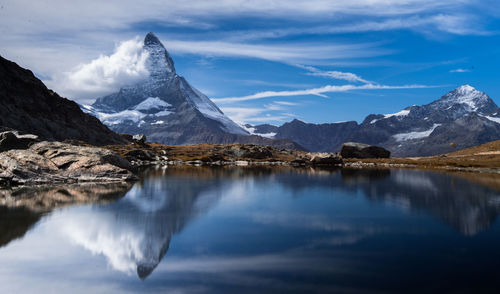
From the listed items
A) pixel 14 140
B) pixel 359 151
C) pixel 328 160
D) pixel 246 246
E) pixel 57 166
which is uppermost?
pixel 14 140

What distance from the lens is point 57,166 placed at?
44.8m

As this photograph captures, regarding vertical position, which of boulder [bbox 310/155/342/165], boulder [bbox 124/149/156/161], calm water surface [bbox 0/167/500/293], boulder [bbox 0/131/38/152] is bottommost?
calm water surface [bbox 0/167/500/293]

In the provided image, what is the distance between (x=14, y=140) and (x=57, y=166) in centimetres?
794

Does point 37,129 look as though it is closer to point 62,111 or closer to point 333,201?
point 62,111

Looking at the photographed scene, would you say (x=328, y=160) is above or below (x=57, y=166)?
below

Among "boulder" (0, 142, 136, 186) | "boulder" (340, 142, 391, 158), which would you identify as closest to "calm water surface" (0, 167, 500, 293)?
"boulder" (0, 142, 136, 186)

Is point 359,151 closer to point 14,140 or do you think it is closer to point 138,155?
point 138,155

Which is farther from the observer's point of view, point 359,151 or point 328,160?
point 359,151

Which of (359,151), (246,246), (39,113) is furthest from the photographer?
(359,151)

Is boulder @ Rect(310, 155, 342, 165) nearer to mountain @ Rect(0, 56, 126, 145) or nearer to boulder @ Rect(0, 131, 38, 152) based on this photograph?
boulder @ Rect(0, 131, 38, 152)

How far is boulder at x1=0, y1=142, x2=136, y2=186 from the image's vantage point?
4081 cm

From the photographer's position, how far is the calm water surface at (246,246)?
14.3 meters

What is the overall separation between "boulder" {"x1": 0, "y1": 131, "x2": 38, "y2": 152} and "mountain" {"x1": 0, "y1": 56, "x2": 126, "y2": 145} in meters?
73.1

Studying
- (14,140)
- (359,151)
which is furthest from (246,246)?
(359,151)
